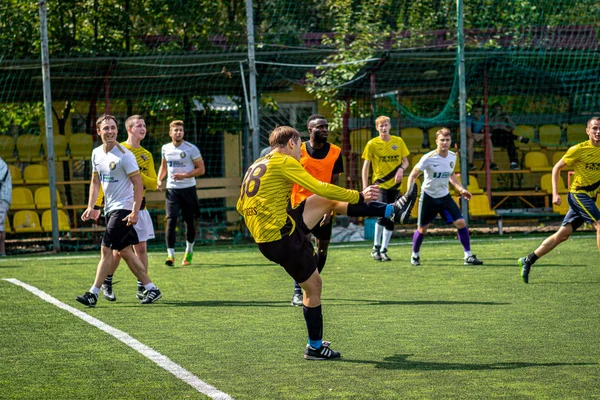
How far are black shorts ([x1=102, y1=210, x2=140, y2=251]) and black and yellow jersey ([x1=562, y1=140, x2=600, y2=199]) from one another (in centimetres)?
506

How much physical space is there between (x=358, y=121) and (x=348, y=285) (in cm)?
1126

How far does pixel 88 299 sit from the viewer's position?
9.79m

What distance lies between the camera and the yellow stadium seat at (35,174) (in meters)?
21.1

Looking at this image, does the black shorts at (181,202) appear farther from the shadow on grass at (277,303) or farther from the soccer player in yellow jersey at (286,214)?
the soccer player in yellow jersey at (286,214)

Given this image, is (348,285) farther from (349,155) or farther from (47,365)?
(349,155)

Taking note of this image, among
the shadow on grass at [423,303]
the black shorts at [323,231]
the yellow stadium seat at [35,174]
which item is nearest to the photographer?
the shadow on grass at [423,303]

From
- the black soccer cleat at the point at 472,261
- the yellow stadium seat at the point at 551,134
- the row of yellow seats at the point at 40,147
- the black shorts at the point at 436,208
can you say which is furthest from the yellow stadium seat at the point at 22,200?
the yellow stadium seat at the point at 551,134

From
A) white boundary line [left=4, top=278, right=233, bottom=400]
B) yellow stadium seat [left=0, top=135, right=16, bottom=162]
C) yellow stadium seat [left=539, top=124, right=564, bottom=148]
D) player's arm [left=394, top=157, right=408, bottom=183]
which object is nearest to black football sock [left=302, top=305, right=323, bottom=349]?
white boundary line [left=4, top=278, right=233, bottom=400]

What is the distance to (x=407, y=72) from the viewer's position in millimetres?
20672

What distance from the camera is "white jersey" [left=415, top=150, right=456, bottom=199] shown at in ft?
44.7

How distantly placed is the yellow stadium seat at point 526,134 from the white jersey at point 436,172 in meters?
10.2

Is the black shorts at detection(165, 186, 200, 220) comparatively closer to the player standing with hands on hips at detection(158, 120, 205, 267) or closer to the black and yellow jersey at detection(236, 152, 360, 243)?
the player standing with hands on hips at detection(158, 120, 205, 267)

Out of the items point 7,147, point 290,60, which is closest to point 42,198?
point 7,147

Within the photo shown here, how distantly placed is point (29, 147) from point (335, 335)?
1573cm
